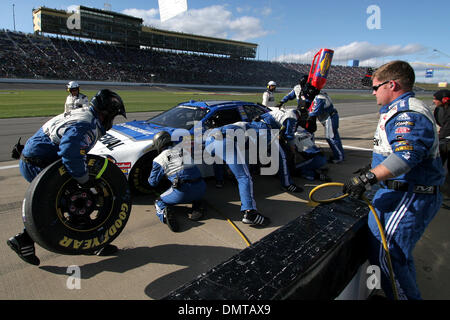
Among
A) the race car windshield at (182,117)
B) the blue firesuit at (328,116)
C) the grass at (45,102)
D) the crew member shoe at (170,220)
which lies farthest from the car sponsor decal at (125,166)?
the grass at (45,102)

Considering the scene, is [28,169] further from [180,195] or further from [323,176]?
[323,176]

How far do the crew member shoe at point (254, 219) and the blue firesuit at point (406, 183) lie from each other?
5.29ft

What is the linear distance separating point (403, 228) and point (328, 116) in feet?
16.8

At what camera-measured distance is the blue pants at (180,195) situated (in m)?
3.64

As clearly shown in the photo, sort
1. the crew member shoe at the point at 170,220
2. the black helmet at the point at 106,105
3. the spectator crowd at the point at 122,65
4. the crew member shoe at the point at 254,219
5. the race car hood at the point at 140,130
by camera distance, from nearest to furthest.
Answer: the black helmet at the point at 106,105 → the crew member shoe at the point at 170,220 → the crew member shoe at the point at 254,219 → the race car hood at the point at 140,130 → the spectator crowd at the point at 122,65

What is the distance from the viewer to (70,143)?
237 cm

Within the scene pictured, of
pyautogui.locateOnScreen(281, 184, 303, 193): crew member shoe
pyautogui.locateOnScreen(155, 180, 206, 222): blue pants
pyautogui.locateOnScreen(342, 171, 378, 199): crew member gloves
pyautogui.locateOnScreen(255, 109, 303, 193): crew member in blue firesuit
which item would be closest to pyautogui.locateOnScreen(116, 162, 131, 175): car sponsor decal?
pyautogui.locateOnScreen(155, 180, 206, 222): blue pants

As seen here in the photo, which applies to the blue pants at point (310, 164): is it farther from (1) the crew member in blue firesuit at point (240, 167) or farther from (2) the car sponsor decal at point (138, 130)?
(2) the car sponsor decal at point (138, 130)

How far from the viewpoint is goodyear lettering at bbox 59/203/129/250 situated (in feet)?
8.13

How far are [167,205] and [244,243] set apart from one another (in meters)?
1.18

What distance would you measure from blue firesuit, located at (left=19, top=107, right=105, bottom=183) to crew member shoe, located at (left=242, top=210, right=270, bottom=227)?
193 cm

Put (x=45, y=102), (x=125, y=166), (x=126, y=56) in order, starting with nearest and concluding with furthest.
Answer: (x=125, y=166), (x=45, y=102), (x=126, y=56)

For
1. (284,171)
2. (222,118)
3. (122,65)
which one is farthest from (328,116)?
(122,65)

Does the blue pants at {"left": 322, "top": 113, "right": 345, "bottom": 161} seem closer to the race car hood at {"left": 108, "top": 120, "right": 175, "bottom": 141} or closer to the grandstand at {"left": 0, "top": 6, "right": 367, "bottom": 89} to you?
the race car hood at {"left": 108, "top": 120, "right": 175, "bottom": 141}
